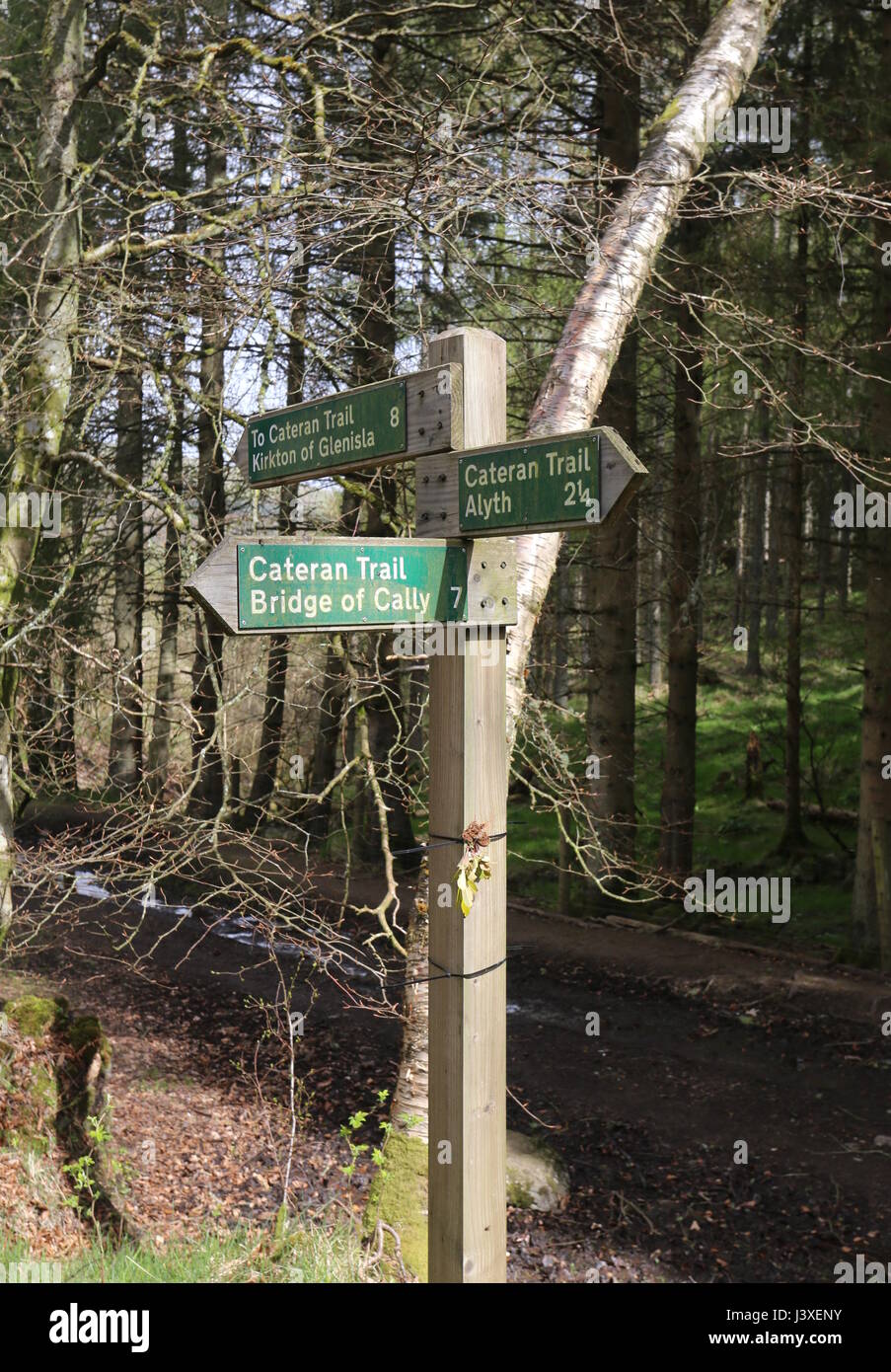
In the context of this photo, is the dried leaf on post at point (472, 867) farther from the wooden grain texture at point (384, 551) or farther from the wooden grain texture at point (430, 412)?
the wooden grain texture at point (430, 412)

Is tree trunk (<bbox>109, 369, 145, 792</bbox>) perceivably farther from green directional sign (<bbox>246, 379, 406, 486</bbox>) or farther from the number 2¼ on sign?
the number 2¼ on sign

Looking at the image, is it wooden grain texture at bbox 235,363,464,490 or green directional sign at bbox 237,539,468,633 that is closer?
green directional sign at bbox 237,539,468,633

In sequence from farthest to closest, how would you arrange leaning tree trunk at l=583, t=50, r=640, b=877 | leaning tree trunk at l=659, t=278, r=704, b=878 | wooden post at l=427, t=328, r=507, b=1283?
leaning tree trunk at l=659, t=278, r=704, b=878
leaning tree trunk at l=583, t=50, r=640, b=877
wooden post at l=427, t=328, r=507, b=1283

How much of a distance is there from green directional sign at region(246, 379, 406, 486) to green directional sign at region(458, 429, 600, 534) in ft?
0.96

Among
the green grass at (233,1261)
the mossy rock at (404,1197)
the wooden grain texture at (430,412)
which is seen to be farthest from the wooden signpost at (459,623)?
the mossy rock at (404,1197)

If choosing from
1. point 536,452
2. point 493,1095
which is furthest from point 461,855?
point 536,452

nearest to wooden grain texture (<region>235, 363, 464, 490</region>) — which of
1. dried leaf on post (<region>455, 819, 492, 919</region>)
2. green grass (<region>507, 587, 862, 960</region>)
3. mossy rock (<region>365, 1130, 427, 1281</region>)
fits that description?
dried leaf on post (<region>455, 819, 492, 919</region>)

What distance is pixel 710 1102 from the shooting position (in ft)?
27.2

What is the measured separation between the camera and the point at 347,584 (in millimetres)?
2900

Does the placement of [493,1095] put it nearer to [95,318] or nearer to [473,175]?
[473,175]

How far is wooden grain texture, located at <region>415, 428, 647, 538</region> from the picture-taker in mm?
2670

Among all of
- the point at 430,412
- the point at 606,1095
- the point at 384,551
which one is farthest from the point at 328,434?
the point at 606,1095

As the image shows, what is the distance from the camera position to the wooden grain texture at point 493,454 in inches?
105
